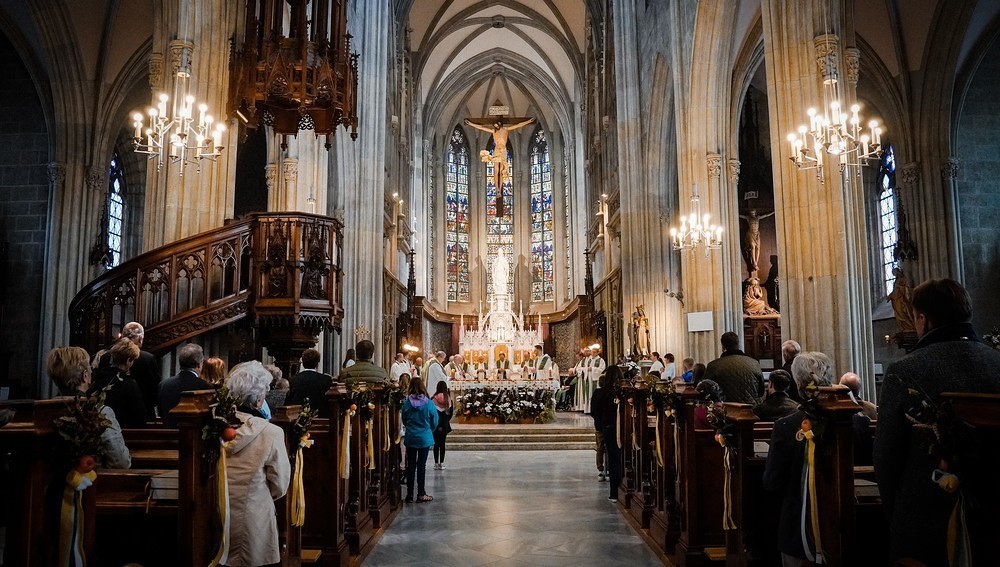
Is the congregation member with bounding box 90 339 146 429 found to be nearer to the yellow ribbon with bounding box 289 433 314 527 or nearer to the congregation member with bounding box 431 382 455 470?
the yellow ribbon with bounding box 289 433 314 527

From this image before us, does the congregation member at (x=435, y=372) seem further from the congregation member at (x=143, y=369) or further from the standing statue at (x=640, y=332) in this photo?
the congregation member at (x=143, y=369)

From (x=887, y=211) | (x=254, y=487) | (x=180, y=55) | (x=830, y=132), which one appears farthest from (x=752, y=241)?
(x=254, y=487)

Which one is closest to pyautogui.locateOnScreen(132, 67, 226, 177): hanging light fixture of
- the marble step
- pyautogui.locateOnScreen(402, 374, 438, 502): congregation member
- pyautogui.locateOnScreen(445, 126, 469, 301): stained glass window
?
pyautogui.locateOnScreen(402, 374, 438, 502): congregation member

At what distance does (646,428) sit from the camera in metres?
7.34

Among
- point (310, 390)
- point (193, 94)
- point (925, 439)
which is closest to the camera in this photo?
point (925, 439)

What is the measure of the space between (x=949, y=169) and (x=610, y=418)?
11.8 metres

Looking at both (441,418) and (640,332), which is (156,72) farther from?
(640,332)

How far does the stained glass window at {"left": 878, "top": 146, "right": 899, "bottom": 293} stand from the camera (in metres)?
18.2

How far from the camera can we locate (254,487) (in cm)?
351

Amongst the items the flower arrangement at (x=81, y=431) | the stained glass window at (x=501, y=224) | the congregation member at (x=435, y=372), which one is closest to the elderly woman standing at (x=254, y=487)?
the flower arrangement at (x=81, y=431)

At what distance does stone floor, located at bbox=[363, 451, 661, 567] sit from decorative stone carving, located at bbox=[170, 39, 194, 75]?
5.85m

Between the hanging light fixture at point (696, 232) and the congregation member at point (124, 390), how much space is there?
416 inches

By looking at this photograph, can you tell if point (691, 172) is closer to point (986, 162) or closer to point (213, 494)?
point (986, 162)

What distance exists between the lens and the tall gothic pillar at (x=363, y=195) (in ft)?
56.5
